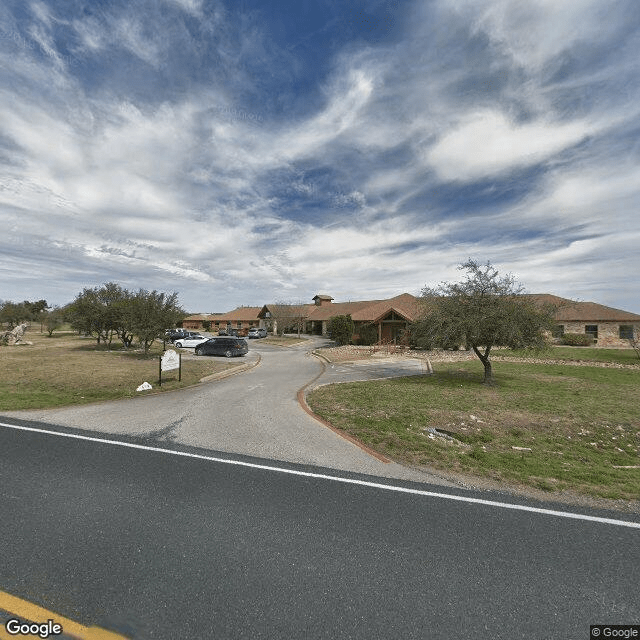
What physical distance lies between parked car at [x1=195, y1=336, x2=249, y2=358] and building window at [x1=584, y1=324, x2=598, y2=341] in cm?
3303

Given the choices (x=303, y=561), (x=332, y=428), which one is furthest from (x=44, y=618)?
(x=332, y=428)

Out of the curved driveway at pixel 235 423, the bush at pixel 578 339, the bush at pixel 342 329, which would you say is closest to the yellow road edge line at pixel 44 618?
the curved driveway at pixel 235 423

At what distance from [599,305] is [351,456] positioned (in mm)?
40630

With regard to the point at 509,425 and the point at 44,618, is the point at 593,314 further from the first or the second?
the point at 44,618

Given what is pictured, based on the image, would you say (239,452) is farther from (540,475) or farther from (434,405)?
(434,405)

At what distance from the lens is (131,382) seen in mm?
13789

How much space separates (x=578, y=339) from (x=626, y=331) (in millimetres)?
4501

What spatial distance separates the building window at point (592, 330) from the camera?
31.9 meters

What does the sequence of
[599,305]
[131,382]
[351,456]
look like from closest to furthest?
[351,456], [131,382], [599,305]

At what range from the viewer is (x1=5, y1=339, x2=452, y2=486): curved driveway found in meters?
6.16

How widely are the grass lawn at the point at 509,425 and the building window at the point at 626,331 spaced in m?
20.9

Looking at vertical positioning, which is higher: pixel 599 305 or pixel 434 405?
pixel 599 305

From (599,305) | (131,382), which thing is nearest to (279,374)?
(131,382)

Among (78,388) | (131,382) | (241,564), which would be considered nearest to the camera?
(241,564)
